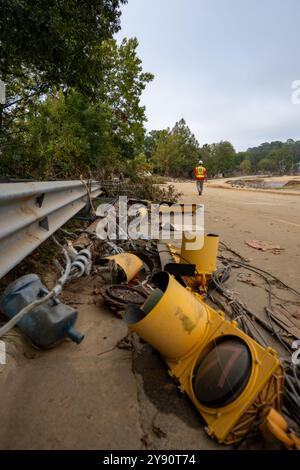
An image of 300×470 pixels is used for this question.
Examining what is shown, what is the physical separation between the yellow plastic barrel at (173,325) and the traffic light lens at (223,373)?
0.13 m

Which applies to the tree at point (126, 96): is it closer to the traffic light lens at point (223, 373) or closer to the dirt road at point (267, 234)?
the dirt road at point (267, 234)

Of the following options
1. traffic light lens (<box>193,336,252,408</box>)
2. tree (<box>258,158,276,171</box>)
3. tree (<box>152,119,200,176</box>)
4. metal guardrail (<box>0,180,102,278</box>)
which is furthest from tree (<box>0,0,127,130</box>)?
tree (<box>258,158,276,171</box>)

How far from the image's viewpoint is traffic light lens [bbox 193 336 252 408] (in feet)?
3.94

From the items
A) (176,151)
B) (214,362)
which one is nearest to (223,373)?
(214,362)

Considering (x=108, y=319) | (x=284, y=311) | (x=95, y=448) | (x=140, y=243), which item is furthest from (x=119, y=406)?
(x=140, y=243)

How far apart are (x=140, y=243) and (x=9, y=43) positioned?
4870 mm

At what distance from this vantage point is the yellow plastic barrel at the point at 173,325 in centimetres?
140

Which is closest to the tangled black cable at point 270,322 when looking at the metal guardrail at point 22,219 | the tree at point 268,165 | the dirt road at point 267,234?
the dirt road at point 267,234

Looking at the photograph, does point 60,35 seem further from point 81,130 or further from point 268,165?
point 268,165

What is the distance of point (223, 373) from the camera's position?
127cm

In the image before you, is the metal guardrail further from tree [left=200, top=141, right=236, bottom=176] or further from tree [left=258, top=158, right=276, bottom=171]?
tree [left=258, top=158, right=276, bottom=171]

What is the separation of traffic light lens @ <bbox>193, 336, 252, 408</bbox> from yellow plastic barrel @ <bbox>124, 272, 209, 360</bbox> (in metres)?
0.13

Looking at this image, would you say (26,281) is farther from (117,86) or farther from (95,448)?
(117,86)

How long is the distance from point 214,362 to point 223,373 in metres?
0.07
